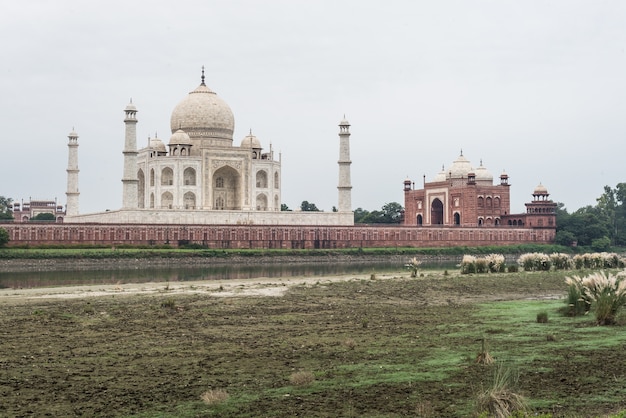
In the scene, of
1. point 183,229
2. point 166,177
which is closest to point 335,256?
point 183,229

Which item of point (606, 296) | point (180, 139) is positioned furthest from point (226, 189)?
point (606, 296)

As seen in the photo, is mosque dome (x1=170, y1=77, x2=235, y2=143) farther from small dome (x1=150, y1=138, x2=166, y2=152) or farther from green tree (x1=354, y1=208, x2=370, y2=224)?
green tree (x1=354, y1=208, x2=370, y2=224)

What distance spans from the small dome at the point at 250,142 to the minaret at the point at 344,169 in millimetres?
7283

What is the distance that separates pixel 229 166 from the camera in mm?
72125

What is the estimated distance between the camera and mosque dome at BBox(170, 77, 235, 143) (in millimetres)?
72312

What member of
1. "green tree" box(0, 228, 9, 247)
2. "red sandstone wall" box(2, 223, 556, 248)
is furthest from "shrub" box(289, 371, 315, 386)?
"red sandstone wall" box(2, 223, 556, 248)

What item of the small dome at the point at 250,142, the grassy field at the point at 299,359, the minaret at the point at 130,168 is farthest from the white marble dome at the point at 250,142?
the grassy field at the point at 299,359

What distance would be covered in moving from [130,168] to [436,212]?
1347 inches

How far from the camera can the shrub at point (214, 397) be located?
1035 cm

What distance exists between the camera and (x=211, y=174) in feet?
234

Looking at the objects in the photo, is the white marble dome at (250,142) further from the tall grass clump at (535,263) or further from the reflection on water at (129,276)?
the tall grass clump at (535,263)

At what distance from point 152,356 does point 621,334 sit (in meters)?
7.60

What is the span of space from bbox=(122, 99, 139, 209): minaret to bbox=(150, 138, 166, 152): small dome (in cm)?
795

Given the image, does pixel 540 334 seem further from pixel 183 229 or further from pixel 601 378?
pixel 183 229
